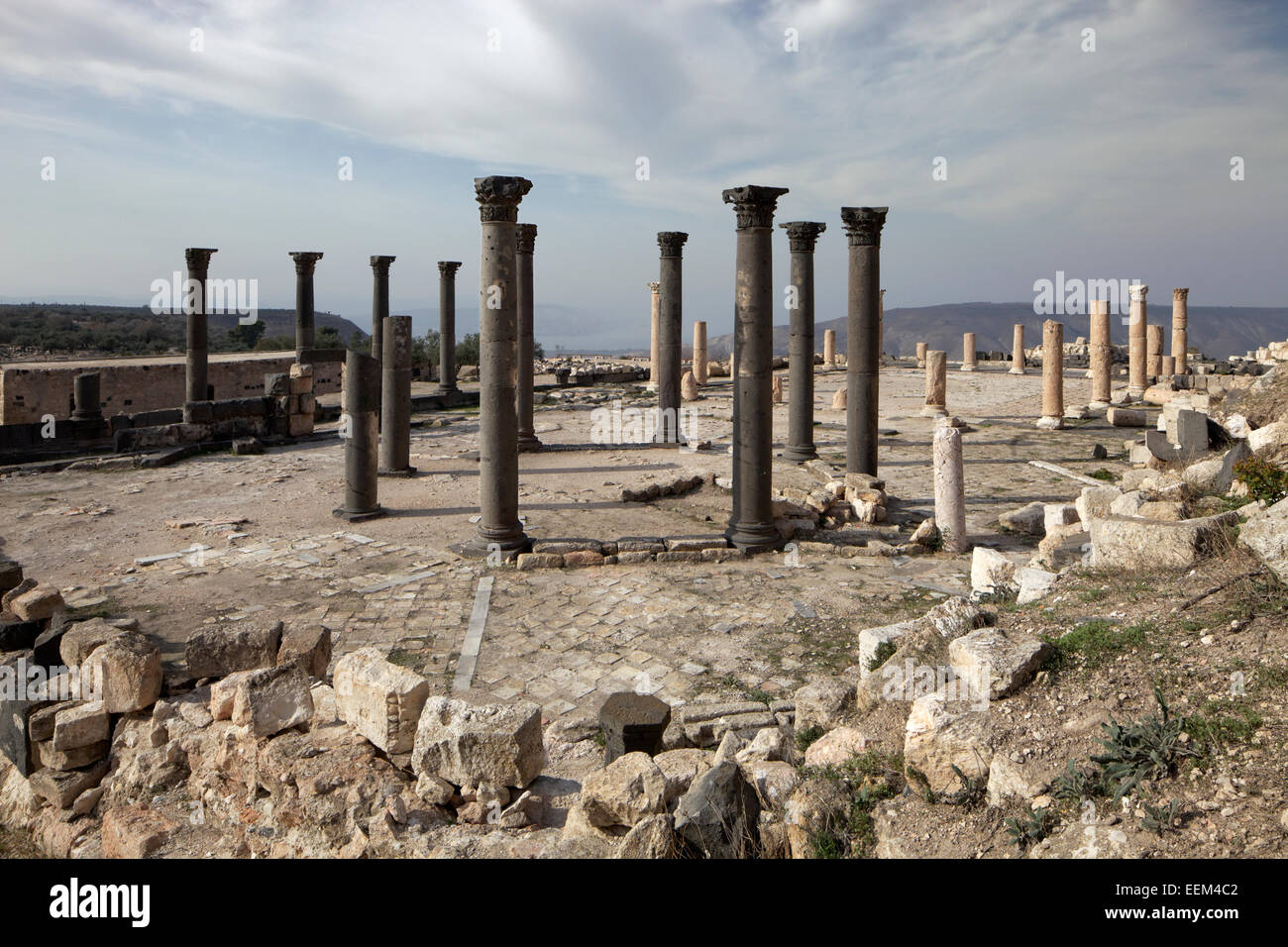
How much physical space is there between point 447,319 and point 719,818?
25.3m

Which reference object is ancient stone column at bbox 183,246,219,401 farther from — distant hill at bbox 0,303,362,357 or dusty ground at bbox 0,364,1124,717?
distant hill at bbox 0,303,362,357

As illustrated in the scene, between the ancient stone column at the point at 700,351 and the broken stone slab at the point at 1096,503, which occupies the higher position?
the ancient stone column at the point at 700,351

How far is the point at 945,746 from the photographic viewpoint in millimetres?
4645

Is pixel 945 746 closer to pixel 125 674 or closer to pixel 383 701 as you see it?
pixel 383 701

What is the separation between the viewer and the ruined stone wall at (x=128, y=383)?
23984mm

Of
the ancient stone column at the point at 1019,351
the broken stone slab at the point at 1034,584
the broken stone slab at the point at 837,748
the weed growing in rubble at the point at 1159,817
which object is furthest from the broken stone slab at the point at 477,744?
the ancient stone column at the point at 1019,351

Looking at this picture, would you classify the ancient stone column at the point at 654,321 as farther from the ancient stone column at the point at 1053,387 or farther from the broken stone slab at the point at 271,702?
the broken stone slab at the point at 271,702

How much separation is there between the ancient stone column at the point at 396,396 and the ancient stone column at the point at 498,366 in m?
4.85

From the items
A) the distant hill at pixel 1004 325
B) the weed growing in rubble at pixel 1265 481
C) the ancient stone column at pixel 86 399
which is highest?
the distant hill at pixel 1004 325

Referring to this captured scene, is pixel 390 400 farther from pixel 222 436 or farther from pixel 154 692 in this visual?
pixel 154 692

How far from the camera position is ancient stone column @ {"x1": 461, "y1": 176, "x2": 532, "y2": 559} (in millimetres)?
11148
